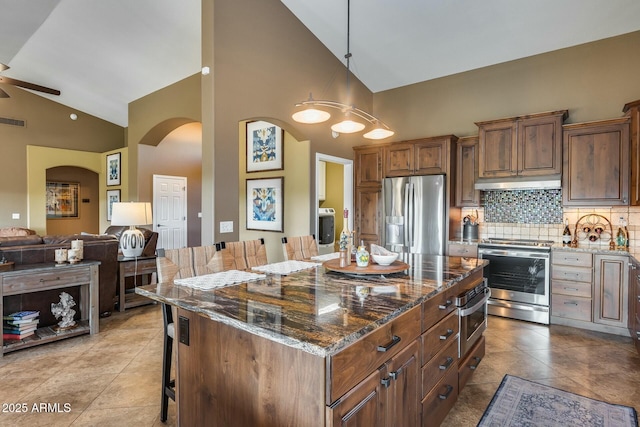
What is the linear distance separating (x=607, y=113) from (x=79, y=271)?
20.0 feet

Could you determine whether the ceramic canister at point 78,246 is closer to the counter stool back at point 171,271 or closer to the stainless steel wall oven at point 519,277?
the counter stool back at point 171,271

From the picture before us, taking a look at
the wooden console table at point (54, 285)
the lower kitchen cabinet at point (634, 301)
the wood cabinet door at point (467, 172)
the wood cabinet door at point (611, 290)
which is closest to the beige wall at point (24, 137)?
the wooden console table at point (54, 285)

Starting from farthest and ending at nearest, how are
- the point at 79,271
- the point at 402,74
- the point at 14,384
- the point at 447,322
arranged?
the point at 402,74 → the point at 79,271 → the point at 14,384 → the point at 447,322

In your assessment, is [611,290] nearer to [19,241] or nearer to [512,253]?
[512,253]

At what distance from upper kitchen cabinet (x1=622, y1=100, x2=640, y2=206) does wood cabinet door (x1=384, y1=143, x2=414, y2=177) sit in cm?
238

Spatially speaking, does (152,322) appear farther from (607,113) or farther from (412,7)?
(607,113)

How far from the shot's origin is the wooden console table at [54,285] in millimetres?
3002

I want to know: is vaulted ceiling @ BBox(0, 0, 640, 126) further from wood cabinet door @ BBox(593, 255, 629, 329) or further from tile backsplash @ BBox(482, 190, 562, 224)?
wood cabinet door @ BBox(593, 255, 629, 329)

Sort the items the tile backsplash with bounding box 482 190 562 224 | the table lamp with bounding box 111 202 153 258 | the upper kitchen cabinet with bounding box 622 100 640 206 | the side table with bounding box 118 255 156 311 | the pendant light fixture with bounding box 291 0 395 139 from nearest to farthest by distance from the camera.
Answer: the pendant light fixture with bounding box 291 0 395 139 → the upper kitchen cabinet with bounding box 622 100 640 206 → the side table with bounding box 118 255 156 311 → the tile backsplash with bounding box 482 190 562 224 → the table lamp with bounding box 111 202 153 258

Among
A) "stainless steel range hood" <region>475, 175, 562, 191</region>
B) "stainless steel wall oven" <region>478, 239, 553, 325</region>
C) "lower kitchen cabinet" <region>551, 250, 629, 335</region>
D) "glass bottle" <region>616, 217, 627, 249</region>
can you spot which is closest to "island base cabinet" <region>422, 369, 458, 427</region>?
"stainless steel wall oven" <region>478, 239, 553, 325</region>

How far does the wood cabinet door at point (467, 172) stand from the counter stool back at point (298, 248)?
253cm

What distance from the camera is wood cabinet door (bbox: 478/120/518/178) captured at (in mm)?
4254

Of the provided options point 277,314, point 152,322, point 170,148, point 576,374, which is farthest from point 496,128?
point 170,148

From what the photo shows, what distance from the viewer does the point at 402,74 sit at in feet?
17.4
